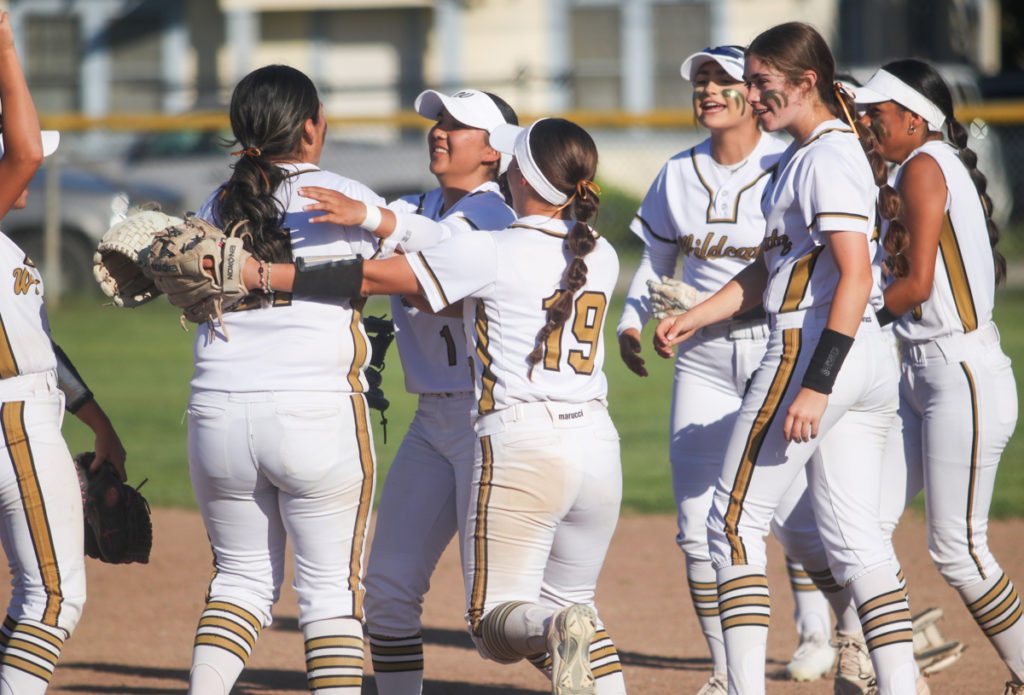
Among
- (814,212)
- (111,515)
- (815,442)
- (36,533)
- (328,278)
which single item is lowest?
(111,515)

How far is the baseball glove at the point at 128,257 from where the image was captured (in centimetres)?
340

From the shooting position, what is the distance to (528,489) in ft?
11.2

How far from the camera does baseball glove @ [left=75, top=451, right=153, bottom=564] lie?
12.5ft

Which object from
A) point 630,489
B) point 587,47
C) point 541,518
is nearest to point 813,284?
point 541,518

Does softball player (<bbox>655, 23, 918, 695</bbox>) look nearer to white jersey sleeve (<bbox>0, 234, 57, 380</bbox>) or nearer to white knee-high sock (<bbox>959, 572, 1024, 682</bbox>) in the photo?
white knee-high sock (<bbox>959, 572, 1024, 682</bbox>)

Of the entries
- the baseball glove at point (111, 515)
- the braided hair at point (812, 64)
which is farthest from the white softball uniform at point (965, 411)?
the baseball glove at point (111, 515)

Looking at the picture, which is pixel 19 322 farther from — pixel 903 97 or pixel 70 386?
pixel 903 97

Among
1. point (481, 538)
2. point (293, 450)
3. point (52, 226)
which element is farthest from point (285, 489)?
point (52, 226)

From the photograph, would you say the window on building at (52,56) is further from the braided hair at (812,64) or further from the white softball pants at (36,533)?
the braided hair at (812,64)

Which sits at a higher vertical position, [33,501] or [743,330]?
[743,330]

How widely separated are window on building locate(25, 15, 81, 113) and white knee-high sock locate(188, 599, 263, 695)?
69.9 feet

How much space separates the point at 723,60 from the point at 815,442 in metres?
1.66

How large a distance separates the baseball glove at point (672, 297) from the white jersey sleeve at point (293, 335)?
136 centimetres

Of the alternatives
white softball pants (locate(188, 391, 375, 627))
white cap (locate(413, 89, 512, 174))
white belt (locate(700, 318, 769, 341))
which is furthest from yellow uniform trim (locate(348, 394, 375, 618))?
white belt (locate(700, 318, 769, 341))
